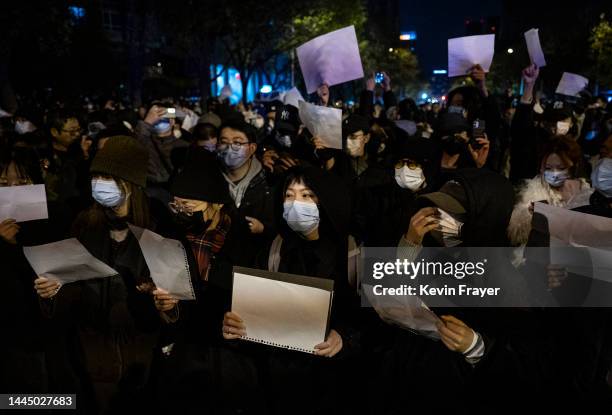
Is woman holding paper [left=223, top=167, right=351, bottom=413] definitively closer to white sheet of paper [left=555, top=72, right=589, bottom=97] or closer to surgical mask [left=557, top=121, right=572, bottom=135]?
surgical mask [left=557, top=121, right=572, bottom=135]

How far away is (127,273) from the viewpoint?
308 cm

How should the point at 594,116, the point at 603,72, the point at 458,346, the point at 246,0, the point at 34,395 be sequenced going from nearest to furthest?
1. the point at 458,346
2. the point at 34,395
3. the point at 594,116
4. the point at 246,0
5. the point at 603,72

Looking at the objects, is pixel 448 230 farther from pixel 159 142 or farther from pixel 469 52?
pixel 159 142

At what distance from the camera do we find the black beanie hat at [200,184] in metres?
3.28

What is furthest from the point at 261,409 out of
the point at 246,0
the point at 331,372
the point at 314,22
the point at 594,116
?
the point at 314,22

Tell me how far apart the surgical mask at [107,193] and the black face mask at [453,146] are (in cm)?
303

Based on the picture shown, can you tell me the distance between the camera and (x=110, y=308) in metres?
3.05

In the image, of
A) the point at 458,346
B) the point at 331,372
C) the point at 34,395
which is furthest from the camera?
the point at 34,395

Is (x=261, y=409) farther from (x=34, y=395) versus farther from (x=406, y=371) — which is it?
(x=34, y=395)

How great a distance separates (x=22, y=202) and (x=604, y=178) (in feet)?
11.0

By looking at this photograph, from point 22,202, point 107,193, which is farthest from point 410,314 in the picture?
point 22,202

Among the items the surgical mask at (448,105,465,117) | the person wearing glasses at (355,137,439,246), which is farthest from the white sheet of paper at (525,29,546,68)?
the person wearing glasses at (355,137,439,246)

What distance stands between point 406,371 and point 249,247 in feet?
4.44

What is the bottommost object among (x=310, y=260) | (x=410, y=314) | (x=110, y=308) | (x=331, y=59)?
(x=110, y=308)
